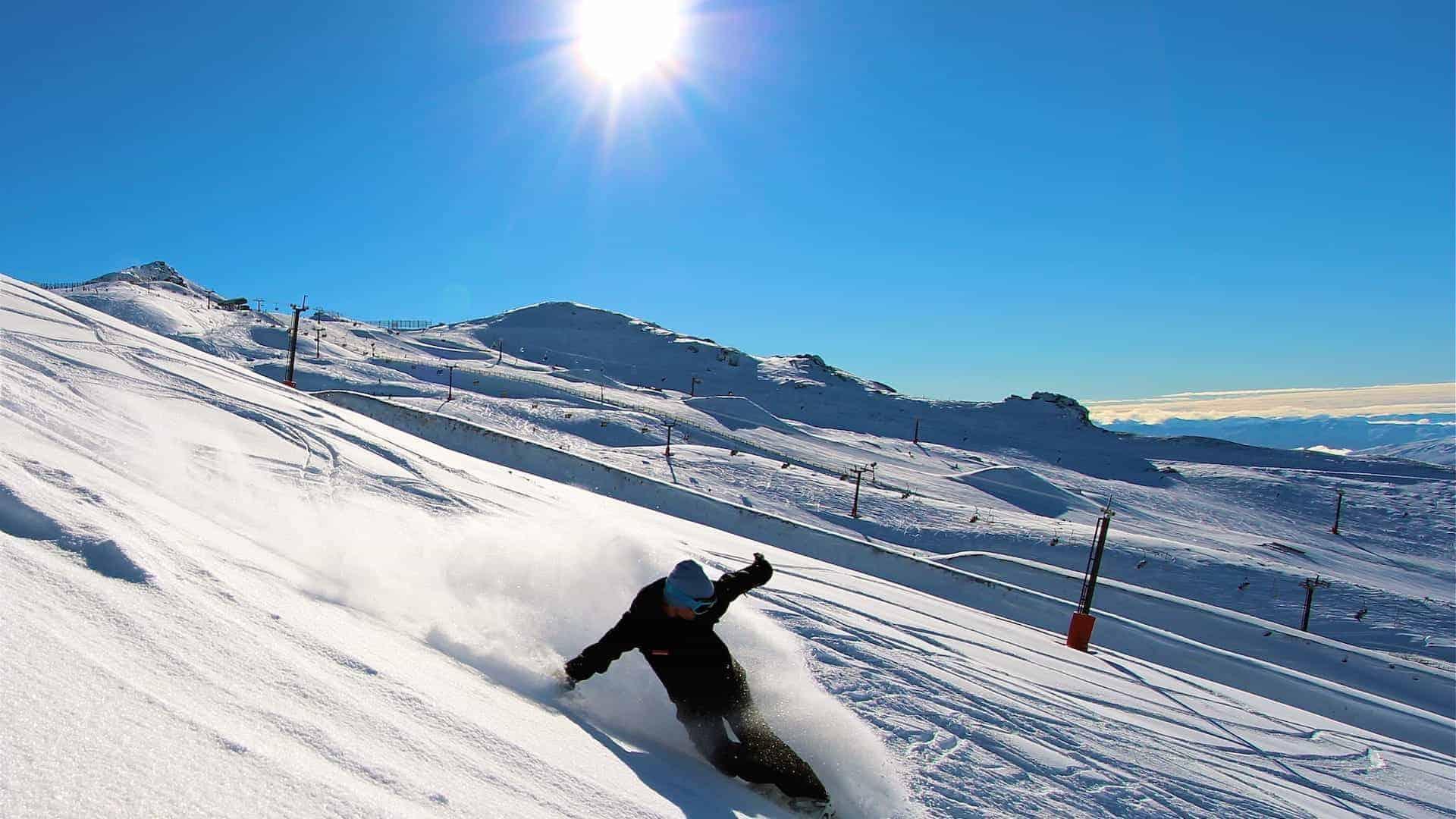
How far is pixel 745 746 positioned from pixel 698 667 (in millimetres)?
541

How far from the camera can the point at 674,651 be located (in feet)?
14.5

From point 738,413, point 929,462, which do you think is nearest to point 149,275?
point 738,413

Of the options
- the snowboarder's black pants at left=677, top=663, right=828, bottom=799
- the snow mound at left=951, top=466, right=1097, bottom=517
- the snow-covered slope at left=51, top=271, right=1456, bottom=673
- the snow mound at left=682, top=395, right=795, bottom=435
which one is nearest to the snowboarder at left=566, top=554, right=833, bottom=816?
the snowboarder's black pants at left=677, top=663, right=828, bottom=799

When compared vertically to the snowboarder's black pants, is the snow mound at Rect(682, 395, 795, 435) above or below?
above

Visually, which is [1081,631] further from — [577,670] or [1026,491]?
[1026,491]

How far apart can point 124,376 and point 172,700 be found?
27.0 ft

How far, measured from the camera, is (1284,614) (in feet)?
74.1

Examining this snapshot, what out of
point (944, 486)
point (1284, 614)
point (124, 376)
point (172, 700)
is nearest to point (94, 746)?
point (172, 700)

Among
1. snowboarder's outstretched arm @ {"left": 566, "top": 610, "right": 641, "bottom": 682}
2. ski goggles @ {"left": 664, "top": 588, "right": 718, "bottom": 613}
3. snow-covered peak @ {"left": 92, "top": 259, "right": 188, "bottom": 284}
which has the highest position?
snow-covered peak @ {"left": 92, "top": 259, "right": 188, "bottom": 284}

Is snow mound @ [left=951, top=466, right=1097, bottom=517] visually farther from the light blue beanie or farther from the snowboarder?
the light blue beanie

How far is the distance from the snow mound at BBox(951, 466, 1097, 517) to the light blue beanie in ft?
118

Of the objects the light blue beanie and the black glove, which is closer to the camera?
the light blue beanie

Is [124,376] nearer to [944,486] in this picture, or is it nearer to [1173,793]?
[1173,793]

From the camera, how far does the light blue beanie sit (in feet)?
14.2
